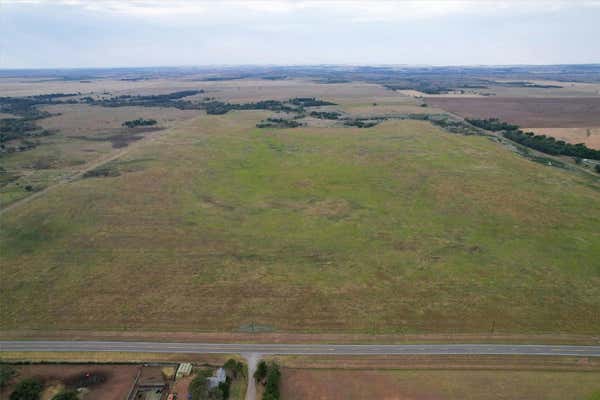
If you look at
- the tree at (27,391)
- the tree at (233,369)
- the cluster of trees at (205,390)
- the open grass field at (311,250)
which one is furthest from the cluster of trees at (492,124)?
the tree at (27,391)

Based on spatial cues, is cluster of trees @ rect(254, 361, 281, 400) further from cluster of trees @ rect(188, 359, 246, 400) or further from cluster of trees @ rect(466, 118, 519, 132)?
cluster of trees @ rect(466, 118, 519, 132)

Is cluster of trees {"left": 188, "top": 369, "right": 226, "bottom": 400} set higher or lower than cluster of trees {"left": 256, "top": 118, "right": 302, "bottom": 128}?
lower

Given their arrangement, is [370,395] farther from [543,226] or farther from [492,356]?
[543,226]

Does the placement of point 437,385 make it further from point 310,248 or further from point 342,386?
point 310,248

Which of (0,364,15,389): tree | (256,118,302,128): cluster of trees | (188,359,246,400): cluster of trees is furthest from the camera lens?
(256,118,302,128): cluster of trees

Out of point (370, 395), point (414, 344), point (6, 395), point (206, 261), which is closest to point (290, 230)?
point (206, 261)

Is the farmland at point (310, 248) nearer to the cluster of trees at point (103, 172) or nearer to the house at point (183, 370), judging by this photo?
the cluster of trees at point (103, 172)

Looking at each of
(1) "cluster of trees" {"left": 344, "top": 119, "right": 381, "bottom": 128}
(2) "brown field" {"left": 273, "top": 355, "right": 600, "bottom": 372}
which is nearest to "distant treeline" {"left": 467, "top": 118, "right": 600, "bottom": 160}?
(1) "cluster of trees" {"left": 344, "top": 119, "right": 381, "bottom": 128}
